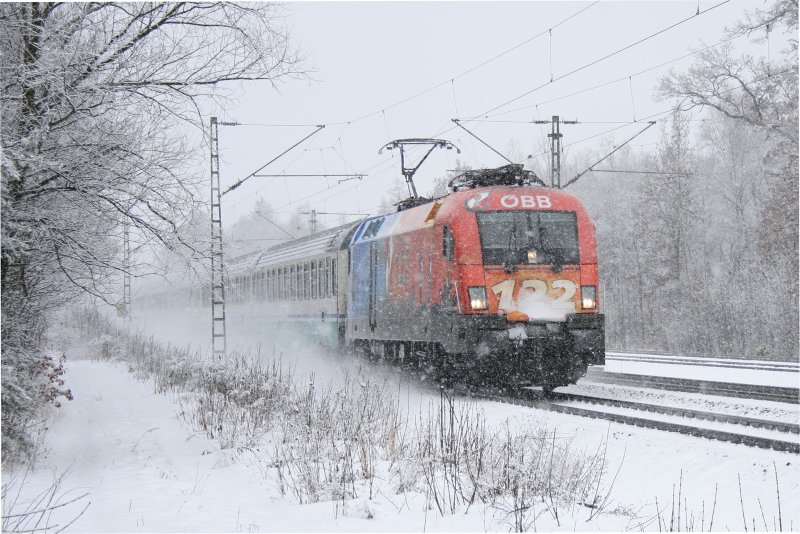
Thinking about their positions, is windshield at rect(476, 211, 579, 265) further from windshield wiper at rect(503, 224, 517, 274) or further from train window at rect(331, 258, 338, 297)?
train window at rect(331, 258, 338, 297)

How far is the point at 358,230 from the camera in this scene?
17688 millimetres

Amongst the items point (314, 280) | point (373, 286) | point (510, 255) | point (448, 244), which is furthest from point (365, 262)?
point (510, 255)

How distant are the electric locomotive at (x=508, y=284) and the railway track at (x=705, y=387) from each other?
7.62 ft

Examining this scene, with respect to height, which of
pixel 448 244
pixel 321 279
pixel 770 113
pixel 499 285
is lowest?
pixel 499 285

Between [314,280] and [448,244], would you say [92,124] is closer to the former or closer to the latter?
[448,244]

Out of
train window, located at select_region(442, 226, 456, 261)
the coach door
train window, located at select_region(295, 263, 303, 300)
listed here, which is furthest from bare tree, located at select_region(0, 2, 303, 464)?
train window, located at select_region(295, 263, 303, 300)

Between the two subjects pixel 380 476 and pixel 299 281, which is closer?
pixel 380 476

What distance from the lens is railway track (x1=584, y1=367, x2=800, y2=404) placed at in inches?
480

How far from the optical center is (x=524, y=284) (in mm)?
12117

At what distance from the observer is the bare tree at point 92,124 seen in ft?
24.1

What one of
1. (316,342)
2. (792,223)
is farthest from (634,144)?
(316,342)

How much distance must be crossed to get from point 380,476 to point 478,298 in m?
5.04

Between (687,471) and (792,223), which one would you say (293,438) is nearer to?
(687,471)

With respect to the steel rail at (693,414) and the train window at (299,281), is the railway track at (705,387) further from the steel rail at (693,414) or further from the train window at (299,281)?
the train window at (299,281)
